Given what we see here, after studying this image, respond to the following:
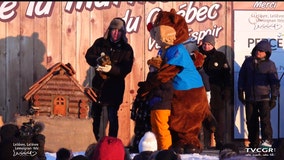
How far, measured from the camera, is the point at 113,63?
8680 mm

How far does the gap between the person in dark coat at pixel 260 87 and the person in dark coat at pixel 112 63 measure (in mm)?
1686

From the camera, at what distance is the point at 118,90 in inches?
347

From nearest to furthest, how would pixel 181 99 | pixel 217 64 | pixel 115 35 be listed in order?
1. pixel 181 99
2. pixel 115 35
3. pixel 217 64

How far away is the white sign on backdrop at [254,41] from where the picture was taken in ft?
32.9

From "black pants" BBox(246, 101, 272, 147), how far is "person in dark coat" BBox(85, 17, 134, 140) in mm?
1815

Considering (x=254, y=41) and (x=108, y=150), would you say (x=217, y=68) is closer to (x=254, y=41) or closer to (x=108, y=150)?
(x=254, y=41)

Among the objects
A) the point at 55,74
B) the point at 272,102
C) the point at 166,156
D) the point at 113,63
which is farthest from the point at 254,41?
the point at 166,156

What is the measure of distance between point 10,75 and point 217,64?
2.75 meters

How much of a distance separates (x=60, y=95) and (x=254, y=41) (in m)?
2.95

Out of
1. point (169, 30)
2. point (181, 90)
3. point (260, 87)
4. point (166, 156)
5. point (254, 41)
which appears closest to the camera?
point (166, 156)

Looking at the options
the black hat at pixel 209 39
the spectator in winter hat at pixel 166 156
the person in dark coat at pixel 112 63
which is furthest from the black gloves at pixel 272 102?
the spectator in winter hat at pixel 166 156

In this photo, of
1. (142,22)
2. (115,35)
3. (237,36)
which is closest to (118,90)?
(115,35)

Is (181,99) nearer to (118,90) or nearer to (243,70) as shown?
(118,90)

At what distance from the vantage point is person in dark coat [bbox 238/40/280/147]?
9305 mm
